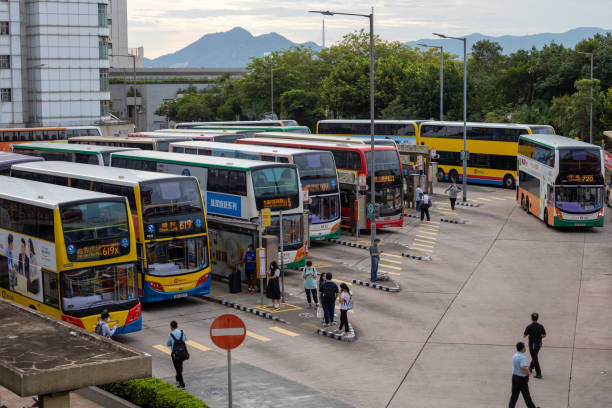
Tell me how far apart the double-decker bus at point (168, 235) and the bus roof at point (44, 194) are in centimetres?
227

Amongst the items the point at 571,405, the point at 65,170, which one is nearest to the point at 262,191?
the point at 65,170

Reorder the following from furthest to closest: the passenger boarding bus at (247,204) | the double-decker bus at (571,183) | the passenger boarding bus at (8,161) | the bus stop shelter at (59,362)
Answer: the double-decker bus at (571,183) < the passenger boarding bus at (8,161) < the passenger boarding bus at (247,204) < the bus stop shelter at (59,362)

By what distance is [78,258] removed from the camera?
67.7 ft

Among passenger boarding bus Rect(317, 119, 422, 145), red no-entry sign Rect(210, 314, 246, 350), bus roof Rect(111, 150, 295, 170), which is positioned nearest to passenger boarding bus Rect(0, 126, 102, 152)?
passenger boarding bus Rect(317, 119, 422, 145)

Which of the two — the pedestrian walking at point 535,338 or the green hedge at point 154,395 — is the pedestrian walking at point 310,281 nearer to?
the pedestrian walking at point 535,338

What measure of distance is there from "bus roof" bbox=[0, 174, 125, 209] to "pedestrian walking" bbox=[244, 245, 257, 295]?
650 cm

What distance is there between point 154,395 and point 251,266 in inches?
446

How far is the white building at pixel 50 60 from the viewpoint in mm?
82562

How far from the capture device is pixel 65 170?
2902cm

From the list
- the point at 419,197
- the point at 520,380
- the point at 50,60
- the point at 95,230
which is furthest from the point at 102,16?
the point at 520,380

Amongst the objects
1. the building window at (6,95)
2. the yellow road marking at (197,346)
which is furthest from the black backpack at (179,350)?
the building window at (6,95)

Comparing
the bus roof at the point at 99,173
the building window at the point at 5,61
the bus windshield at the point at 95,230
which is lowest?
the bus windshield at the point at 95,230

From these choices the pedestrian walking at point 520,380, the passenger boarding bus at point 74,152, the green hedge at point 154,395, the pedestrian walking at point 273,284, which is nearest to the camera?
the green hedge at point 154,395

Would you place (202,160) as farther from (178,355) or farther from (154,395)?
(154,395)
